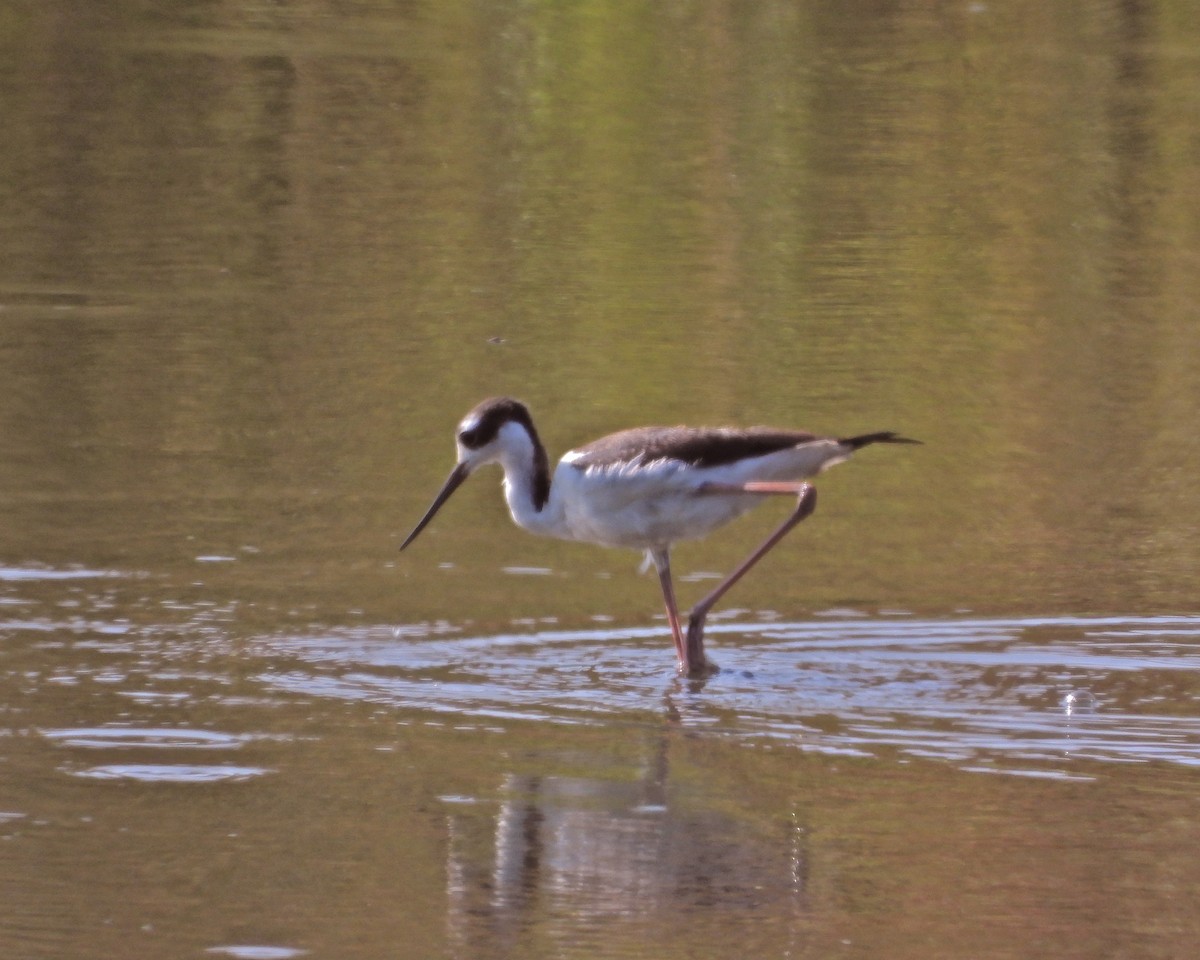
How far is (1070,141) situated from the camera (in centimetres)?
1977


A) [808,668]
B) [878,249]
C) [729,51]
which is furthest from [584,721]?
[729,51]

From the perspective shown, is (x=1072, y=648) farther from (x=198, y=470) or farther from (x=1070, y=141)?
(x=1070, y=141)

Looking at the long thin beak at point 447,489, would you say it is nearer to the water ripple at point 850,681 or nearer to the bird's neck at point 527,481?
the bird's neck at point 527,481

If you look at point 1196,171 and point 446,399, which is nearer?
point 446,399

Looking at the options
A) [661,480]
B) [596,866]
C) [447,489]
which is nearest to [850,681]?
[661,480]

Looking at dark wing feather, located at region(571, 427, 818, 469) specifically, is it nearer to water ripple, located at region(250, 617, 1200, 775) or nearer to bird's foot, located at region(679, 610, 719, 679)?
bird's foot, located at region(679, 610, 719, 679)

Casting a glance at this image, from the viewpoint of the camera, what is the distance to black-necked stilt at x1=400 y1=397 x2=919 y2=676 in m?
8.18

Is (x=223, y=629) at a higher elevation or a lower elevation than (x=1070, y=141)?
lower

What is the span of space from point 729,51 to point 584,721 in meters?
16.8

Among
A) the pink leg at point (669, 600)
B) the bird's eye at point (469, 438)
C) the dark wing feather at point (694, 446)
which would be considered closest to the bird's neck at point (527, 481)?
the bird's eye at point (469, 438)

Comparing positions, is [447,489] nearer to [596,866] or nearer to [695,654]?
[695,654]

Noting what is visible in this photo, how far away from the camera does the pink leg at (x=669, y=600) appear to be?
26.6 ft

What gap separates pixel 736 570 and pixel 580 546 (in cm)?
135

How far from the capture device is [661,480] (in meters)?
8.18
